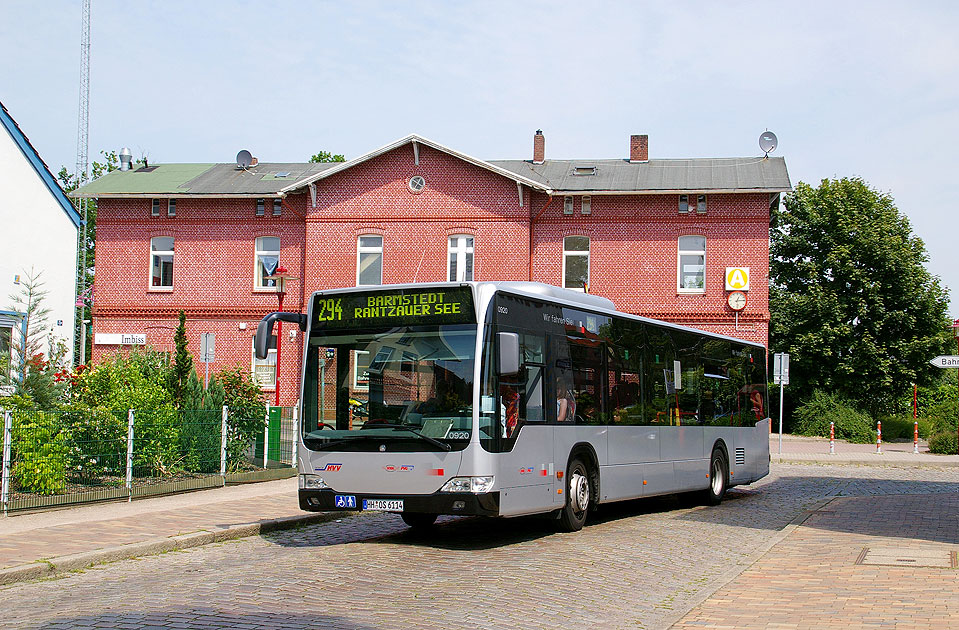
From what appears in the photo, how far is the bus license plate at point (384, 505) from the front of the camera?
35.8ft

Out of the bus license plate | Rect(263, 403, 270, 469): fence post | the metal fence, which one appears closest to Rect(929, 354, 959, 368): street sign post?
Rect(263, 403, 270, 469): fence post

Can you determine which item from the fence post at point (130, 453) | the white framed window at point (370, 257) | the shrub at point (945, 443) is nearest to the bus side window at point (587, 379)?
the fence post at point (130, 453)

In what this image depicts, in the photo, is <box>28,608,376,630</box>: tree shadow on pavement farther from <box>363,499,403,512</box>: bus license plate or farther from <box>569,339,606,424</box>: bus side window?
<box>569,339,606,424</box>: bus side window

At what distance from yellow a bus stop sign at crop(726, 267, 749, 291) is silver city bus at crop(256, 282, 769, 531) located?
2361 cm

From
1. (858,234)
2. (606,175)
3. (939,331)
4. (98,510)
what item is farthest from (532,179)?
(98,510)

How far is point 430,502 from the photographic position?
1075 centimetres

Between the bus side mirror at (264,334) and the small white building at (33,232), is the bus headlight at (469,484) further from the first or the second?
the small white building at (33,232)

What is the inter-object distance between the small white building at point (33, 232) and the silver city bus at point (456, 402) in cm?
1459

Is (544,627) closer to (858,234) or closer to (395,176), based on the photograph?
(395,176)

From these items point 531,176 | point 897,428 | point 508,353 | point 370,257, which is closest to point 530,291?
point 508,353

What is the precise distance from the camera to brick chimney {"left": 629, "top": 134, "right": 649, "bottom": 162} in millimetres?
39875

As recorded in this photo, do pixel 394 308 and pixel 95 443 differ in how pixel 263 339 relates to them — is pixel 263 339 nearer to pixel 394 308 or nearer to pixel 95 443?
pixel 394 308

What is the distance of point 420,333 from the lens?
36.9 feet

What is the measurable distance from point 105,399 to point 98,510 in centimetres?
319
